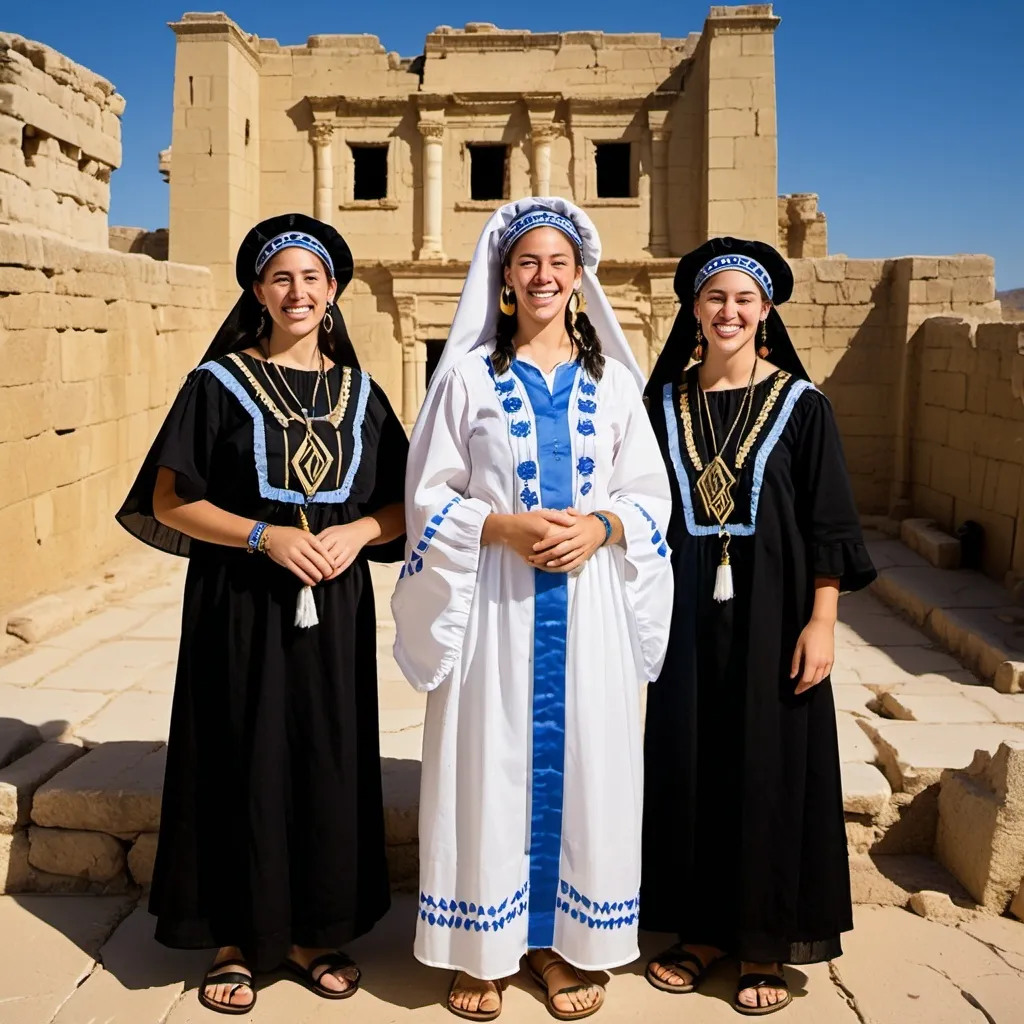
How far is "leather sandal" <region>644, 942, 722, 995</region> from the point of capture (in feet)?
9.63

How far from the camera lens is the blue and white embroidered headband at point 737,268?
2.87m

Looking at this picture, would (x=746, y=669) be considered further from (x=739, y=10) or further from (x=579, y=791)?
(x=739, y=10)

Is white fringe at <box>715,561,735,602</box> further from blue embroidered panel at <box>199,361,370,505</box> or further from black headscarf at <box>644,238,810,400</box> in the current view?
blue embroidered panel at <box>199,361,370,505</box>

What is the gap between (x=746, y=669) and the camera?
2838 mm

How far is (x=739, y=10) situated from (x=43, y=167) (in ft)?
31.7

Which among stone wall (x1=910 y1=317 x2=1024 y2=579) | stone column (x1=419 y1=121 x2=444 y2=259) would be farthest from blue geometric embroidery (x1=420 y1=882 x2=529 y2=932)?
stone column (x1=419 y1=121 x2=444 y2=259)

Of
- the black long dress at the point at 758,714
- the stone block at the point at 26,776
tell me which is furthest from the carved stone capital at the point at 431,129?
the black long dress at the point at 758,714

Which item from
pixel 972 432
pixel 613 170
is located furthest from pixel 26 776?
pixel 613 170

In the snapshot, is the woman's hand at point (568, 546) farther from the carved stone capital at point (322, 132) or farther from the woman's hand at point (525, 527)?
the carved stone capital at point (322, 132)

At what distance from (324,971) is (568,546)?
136 cm

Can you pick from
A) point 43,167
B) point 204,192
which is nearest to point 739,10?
point 204,192

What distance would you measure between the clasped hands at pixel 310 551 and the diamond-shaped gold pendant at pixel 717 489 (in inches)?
37.4

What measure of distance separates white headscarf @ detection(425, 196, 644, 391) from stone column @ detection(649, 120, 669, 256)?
13.0 meters

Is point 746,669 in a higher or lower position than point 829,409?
lower
